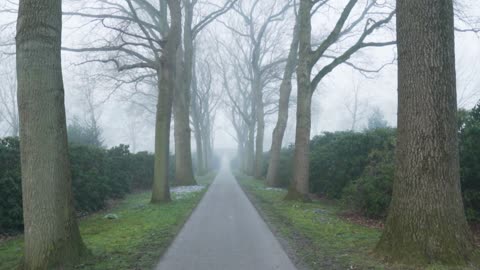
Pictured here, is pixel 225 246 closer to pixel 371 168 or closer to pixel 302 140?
pixel 371 168

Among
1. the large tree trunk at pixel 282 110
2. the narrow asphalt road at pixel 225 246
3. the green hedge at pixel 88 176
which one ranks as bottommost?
the narrow asphalt road at pixel 225 246

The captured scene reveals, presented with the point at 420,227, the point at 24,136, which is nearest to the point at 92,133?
the point at 24,136

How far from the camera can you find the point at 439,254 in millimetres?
6098

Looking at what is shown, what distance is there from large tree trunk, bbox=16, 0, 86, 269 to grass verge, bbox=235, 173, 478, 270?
3.77 m

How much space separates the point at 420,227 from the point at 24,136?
6.05m

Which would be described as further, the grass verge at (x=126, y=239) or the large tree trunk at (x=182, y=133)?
the large tree trunk at (x=182, y=133)

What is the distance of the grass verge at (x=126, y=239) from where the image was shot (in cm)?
673

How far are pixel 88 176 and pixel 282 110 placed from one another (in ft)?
41.4

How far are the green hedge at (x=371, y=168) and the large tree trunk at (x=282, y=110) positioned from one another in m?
4.72

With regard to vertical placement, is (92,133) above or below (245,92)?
below

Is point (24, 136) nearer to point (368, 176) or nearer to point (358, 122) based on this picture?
point (368, 176)

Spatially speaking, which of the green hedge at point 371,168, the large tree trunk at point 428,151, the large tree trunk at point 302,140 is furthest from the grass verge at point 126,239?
the green hedge at point 371,168

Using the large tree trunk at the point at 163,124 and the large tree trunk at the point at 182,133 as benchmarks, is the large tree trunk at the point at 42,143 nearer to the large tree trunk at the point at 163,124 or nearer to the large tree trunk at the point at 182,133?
the large tree trunk at the point at 163,124

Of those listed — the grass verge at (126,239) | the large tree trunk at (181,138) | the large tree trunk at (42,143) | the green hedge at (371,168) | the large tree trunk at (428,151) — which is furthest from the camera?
the large tree trunk at (181,138)
